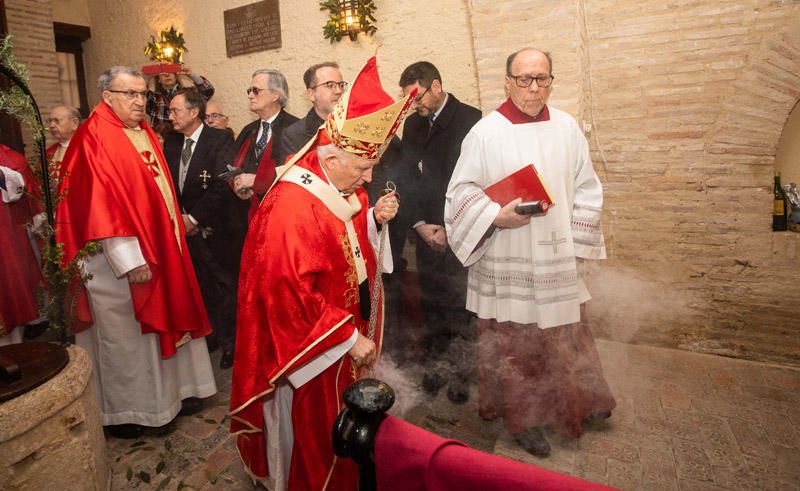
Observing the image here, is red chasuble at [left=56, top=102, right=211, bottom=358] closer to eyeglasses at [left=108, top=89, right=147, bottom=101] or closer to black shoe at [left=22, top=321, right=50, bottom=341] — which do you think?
eyeglasses at [left=108, top=89, right=147, bottom=101]

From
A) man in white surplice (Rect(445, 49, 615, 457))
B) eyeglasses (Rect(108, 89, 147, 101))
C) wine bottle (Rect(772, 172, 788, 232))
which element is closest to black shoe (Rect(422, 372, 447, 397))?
man in white surplice (Rect(445, 49, 615, 457))

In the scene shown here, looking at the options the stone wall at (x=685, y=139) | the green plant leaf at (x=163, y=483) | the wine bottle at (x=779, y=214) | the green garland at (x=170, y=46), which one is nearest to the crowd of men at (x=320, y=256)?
the green plant leaf at (x=163, y=483)

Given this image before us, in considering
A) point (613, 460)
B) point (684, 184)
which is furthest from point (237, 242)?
point (684, 184)

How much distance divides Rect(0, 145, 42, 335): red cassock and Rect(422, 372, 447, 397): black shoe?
11.6 ft

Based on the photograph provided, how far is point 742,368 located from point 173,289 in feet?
14.8

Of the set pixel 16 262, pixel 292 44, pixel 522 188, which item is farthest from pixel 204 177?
pixel 522 188

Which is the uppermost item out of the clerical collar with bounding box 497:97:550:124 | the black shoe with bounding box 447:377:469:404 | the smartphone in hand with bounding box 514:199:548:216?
the clerical collar with bounding box 497:97:550:124

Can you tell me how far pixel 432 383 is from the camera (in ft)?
12.7

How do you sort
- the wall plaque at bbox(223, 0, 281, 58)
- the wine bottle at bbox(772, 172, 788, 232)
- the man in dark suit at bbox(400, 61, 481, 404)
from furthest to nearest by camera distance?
1. the wall plaque at bbox(223, 0, 281, 58)
2. the wine bottle at bbox(772, 172, 788, 232)
3. the man in dark suit at bbox(400, 61, 481, 404)

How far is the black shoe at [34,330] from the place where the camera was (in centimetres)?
536

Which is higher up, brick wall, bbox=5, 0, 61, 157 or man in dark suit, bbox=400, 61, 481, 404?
brick wall, bbox=5, 0, 61, 157

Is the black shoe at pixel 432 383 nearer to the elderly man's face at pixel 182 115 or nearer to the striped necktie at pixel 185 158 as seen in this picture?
the striped necktie at pixel 185 158

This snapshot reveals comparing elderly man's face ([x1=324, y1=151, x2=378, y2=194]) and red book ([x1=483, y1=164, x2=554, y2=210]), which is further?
red book ([x1=483, y1=164, x2=554, y2=210])

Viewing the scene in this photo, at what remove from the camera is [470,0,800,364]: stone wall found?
12.4 ft
